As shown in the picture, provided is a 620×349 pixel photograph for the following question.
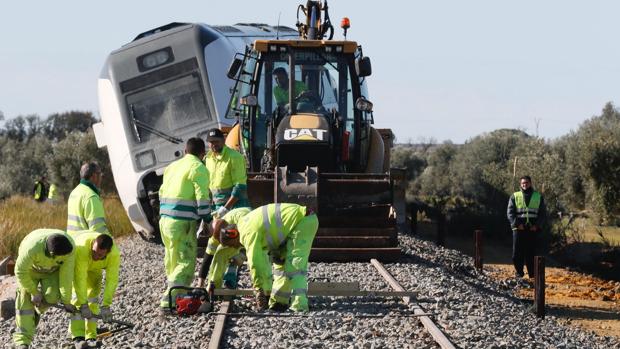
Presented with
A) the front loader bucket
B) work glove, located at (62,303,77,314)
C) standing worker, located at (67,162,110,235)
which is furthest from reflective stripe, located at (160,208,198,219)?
the front loader bucket

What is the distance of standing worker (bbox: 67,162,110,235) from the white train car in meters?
8.77

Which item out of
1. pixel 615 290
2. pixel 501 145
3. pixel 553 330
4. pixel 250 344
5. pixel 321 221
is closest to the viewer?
pixel 250 344

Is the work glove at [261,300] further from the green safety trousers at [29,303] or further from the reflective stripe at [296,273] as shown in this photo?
the green safety trousers at [29,303]

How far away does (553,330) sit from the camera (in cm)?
1209

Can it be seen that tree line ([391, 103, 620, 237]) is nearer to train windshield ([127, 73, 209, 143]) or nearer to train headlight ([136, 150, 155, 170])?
train windshield ([127, 73, 209, 143])

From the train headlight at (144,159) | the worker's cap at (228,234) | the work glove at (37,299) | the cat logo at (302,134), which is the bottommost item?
the work glove at (37,299)

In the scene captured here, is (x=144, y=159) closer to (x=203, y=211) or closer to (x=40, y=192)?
(x=203, y=211)

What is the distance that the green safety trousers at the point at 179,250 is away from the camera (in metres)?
11.3

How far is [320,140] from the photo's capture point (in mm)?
16203

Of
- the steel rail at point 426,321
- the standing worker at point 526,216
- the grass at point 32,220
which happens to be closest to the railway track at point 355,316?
the steel rail at point 426,321

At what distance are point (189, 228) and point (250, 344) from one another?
2.04 metres

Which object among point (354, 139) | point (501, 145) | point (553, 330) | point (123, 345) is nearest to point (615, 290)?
point (354, 139)

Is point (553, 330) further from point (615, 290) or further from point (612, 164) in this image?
point (612, 164)

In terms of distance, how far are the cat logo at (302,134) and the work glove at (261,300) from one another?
5.04 metres
